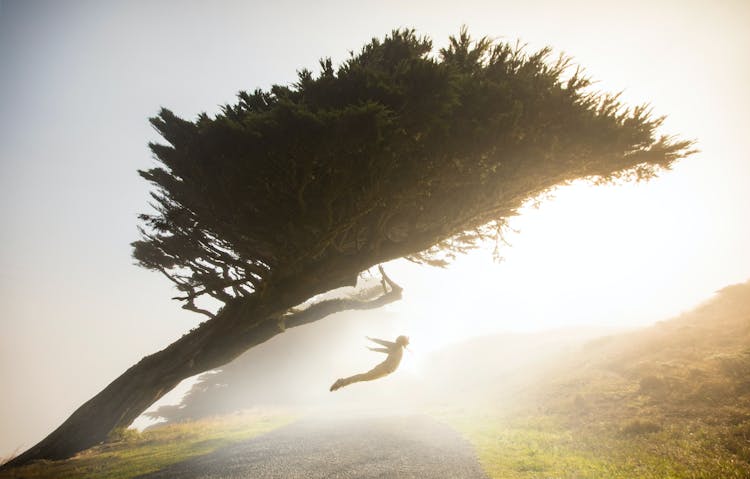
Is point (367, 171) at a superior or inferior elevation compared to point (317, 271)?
superior

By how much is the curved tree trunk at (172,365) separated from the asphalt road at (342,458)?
2921mm

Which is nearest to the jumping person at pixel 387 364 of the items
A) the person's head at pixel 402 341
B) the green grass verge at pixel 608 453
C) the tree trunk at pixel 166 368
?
the person's head at pixel 402 341

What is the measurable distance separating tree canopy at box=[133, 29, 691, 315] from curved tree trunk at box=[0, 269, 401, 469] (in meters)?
1.02

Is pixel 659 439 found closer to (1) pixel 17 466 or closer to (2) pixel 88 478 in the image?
(2) pixel 88 478

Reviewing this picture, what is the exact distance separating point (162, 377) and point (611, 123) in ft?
49.8

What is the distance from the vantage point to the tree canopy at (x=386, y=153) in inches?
261

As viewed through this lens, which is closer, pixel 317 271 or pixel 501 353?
pixel 317 271

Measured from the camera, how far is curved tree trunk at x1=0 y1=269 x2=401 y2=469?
32.7 ft

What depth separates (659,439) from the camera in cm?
896

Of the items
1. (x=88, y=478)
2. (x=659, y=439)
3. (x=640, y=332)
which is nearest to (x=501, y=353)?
(x=640, y=332)

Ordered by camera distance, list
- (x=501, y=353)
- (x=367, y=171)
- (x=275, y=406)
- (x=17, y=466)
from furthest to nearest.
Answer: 1. (x=501, y=353)
2. (x=275, y=406)
3. (x=17, y=466)
4. (x=367, y=171)

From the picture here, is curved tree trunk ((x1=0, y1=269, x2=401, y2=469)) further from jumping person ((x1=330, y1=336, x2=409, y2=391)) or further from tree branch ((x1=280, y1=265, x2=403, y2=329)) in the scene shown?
jumping person ((x1=330, y1=336, x2=409, y2=391))

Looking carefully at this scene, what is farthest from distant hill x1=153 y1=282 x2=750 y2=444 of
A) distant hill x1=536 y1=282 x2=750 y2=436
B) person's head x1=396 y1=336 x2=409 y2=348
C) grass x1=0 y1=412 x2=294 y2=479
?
grass x1=0 y1=412 x2=294 y2=479

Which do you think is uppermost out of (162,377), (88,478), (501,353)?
(162,377)
